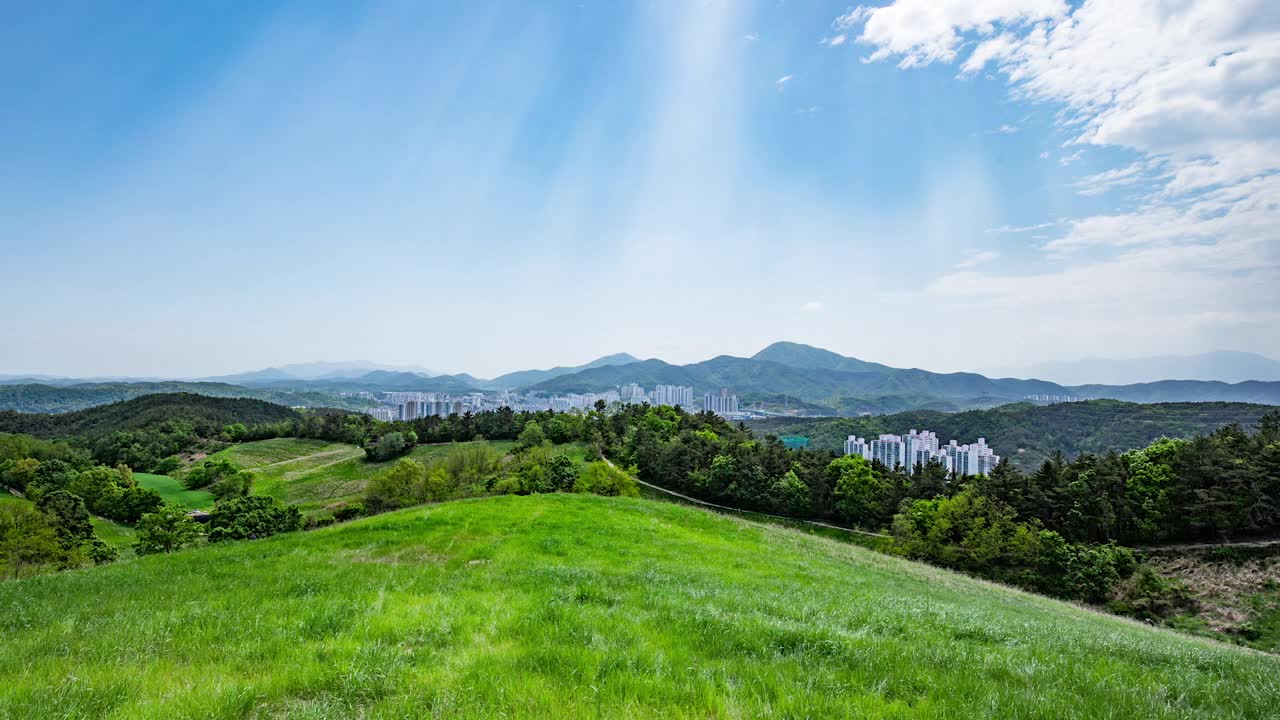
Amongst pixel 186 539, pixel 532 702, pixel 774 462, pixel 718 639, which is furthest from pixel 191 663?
pixel 774 462

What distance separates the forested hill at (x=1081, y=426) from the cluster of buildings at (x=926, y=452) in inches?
559

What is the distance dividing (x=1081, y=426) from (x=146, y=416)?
303551 millimetres

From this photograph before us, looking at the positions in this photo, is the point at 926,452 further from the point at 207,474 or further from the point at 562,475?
the point at 207,474

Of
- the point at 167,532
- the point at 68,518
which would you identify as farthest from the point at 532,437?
the point at 167,532

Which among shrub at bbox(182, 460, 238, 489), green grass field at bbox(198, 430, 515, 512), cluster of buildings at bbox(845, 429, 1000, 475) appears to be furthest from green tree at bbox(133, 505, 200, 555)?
cluster of buildings at bbox(845, 429, 1000, 475)

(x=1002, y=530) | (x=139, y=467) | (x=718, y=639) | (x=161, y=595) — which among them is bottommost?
(x=139, y=467)

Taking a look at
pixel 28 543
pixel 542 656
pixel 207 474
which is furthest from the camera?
pixel 207 474

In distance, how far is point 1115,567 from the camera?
138 ft

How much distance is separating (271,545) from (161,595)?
8872 millimetres

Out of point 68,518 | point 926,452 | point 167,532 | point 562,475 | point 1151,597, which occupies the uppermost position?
Answer: point 562,475

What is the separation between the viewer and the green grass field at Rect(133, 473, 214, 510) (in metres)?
88.1

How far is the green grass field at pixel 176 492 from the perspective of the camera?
88.1m

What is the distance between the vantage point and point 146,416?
15875cm

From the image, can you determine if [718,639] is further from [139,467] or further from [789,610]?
[139,467]
